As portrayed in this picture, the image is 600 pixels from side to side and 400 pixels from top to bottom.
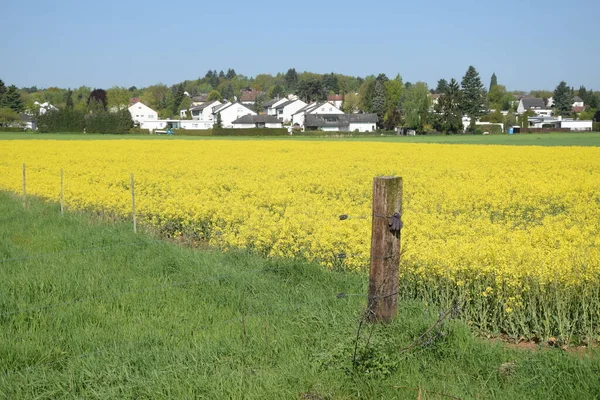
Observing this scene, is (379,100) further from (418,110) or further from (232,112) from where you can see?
(232,112)

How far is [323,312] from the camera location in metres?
6.68

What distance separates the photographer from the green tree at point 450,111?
3917 inches

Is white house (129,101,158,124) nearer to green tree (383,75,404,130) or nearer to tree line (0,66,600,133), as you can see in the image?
tree line (0,66,600,133)

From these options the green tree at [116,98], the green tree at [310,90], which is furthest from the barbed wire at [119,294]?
the green tree at [310,90]

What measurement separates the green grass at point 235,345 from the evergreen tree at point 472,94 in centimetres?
10347

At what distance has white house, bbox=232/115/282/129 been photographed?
419 feet

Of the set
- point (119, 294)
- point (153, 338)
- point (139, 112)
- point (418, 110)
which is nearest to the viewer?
point (153, 338)

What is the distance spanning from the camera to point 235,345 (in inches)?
230

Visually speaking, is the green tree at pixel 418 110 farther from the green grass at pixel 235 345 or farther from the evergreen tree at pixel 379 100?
the green grass at pixel 235 345

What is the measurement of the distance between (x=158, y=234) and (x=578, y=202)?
10078 mm

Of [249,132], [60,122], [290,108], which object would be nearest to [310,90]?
[290,108]

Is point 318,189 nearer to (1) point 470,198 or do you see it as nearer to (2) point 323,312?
(1) point 470,198

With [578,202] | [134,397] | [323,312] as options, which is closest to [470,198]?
[578,202]

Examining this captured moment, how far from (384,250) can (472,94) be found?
119388mm
